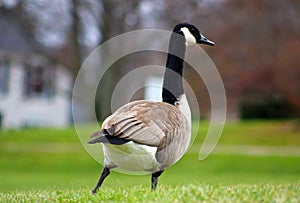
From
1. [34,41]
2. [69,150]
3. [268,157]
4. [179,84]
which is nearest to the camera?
[179,84]

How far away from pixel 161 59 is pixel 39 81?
350 inches

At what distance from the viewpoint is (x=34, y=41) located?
3066 cm

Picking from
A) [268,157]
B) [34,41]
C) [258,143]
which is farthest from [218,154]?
[34,41]

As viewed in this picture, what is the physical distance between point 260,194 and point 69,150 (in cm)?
2075

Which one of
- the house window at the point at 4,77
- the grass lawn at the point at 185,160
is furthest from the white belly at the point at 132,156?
the house window at the point at 4,77

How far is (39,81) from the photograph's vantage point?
127ft

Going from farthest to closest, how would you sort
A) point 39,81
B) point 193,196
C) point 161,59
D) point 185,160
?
point 39,81 < point 161,59 < point 185,160 < point 193,196

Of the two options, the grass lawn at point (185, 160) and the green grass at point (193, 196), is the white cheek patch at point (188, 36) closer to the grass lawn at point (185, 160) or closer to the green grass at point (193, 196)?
the green grass at point (193, 196)

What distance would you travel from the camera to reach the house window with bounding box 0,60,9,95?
126ft

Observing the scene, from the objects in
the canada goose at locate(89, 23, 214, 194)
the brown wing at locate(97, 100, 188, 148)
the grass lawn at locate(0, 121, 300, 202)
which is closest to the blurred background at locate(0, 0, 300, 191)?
the grass lawn at locate(0, 121, 300, 202)

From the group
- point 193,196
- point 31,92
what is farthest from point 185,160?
point 31,92

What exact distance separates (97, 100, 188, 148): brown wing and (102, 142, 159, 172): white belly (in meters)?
0.10

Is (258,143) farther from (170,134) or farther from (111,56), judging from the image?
(170,134)

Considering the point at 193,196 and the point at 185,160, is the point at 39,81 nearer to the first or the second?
the point at 185,160
